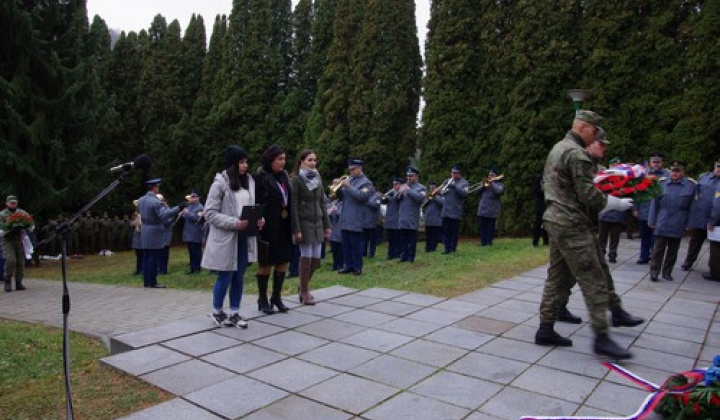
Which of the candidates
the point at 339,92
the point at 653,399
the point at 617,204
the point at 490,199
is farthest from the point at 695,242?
the point at 339,92

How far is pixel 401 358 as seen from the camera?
4.55 metres

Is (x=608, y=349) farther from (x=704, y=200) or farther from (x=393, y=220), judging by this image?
(x=393, y=220)

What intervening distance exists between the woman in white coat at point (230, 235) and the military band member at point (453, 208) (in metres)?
8.66

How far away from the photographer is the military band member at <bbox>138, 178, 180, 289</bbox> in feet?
38.4

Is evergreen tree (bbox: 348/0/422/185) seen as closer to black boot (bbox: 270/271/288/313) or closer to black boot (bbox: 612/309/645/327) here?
black boot (bbox: 270/271/288/313)

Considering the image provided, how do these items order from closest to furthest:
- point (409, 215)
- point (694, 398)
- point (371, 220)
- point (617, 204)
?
point (694, 398) < point (617, 204) < point (409, 215) < point (371, 220)

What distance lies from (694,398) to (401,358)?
7.12ft

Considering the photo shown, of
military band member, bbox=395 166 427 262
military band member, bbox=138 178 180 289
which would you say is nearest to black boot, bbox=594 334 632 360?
military band member, bbox=395 166 427 262

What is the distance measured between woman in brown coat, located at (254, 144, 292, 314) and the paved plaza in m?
0.40

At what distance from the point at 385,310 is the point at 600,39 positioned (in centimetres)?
1434

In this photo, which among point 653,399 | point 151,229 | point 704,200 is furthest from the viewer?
point 151,229

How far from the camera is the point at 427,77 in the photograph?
68.5 feet

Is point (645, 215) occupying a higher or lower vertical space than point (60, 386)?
higher

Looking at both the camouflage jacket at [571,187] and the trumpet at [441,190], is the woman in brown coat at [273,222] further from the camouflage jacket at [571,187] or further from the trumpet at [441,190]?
the trumpet at [441,190]
